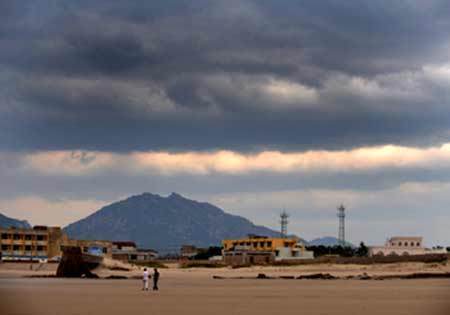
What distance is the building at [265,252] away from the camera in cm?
16262

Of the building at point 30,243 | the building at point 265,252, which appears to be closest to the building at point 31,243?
the building at point 30,243

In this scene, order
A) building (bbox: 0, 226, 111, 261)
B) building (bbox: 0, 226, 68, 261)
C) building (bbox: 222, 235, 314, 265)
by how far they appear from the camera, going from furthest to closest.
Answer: building (bbox: 0, 226, 68, 261), building (bbox: 0, 226, 111, 261), building (bbox: 222, 235, 314, 265)

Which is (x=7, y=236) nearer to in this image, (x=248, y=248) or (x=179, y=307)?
(x=248, y=248)

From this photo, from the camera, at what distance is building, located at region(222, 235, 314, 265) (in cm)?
16262

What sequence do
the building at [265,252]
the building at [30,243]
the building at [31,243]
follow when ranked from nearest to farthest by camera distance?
the building at [265,252], the building at [31,243], the building at [30,243]

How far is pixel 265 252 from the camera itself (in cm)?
16988

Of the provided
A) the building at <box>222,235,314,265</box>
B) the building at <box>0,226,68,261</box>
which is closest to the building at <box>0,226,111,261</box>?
the building at <box>0,226,68,261</box>

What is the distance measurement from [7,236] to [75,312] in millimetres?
148162

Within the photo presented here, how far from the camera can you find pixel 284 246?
190750mm

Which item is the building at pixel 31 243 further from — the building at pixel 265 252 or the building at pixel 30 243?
the building at pixel 265 252

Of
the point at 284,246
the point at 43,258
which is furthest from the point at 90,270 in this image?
the point at 284,246

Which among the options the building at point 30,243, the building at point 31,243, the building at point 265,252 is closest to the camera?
the building at point 265,252

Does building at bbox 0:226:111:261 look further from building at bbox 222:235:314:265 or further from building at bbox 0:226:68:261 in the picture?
building at bbox 222:235:314:265

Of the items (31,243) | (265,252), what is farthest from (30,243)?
(265,252)
